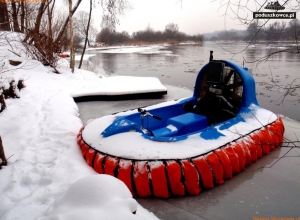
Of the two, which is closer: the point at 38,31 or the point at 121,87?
the point at 121,87

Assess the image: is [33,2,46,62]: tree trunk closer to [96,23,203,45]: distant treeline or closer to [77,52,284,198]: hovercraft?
[77,52,284,198]: hovercraft

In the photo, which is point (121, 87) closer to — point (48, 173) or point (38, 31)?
point (38, 31)

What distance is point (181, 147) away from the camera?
2.64 m

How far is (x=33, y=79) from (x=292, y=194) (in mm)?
6854

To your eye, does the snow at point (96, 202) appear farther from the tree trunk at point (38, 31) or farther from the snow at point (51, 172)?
the tree trunk at point (38, 31)

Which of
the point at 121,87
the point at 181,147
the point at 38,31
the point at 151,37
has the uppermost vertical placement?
the point at 151,37

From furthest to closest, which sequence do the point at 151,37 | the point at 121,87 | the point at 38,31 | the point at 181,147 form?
1. the point at 151,37
2. the point at 38,31
3. the point at 121,87
4. the point at 181,147

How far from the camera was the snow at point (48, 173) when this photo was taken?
148 centimetres

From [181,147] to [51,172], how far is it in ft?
4.54

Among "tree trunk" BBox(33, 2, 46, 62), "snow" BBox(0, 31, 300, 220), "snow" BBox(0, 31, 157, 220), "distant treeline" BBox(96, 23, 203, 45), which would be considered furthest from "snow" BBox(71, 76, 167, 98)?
"distant treeline" BBox(96, 23, 203, 45)

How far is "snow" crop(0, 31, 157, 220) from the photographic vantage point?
4.87 ft

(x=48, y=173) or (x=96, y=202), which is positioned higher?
(x=96, y=202)

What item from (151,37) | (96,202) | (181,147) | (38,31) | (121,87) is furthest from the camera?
(151,37)

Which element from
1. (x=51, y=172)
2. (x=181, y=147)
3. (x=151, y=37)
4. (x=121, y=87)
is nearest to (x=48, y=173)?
(x=51, y=172)
